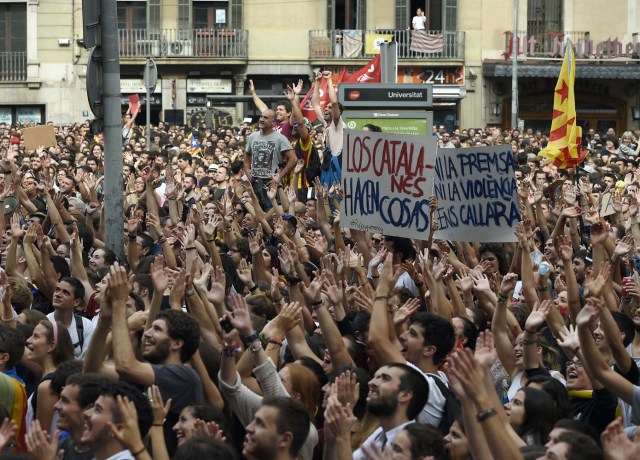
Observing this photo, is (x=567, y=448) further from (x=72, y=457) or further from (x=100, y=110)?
(x=100, y=110)

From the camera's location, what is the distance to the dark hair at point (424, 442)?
191 inches

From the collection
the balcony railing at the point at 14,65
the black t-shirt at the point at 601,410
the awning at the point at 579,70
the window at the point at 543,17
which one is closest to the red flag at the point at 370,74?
the black t-shirt at the point at 601,410

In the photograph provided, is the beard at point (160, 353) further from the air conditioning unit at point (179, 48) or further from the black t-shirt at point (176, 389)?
the air conditioning unit at point (179, 48)

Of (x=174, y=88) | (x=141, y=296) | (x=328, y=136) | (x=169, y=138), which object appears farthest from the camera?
(x=174, y=88)

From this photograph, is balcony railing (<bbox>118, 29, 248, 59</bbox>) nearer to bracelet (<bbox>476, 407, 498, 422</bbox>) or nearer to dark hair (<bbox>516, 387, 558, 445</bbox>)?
dark hair (<bbox>516, 387, 558, 445</bbox>)

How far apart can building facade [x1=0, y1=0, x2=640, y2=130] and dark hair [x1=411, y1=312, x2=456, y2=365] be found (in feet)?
105

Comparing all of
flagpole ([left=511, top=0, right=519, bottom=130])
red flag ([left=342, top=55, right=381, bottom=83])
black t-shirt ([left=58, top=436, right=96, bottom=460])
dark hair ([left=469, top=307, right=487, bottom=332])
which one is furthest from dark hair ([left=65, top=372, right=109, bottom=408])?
flagpole ([left=511, top=0, right=519, bottom=130])

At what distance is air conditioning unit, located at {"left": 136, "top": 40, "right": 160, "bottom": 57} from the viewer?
126 ft

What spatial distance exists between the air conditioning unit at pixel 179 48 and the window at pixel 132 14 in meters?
1.05

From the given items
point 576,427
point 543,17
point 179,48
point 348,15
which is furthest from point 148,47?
point 576,427

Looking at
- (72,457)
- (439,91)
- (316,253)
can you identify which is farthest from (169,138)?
(72,457)

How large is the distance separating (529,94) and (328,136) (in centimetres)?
2645

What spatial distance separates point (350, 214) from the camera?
9.45 meters

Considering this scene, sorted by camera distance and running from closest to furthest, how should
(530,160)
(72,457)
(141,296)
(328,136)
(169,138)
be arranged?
A: (72,457), (141,296), (328,136), (530,160), (169,138)
